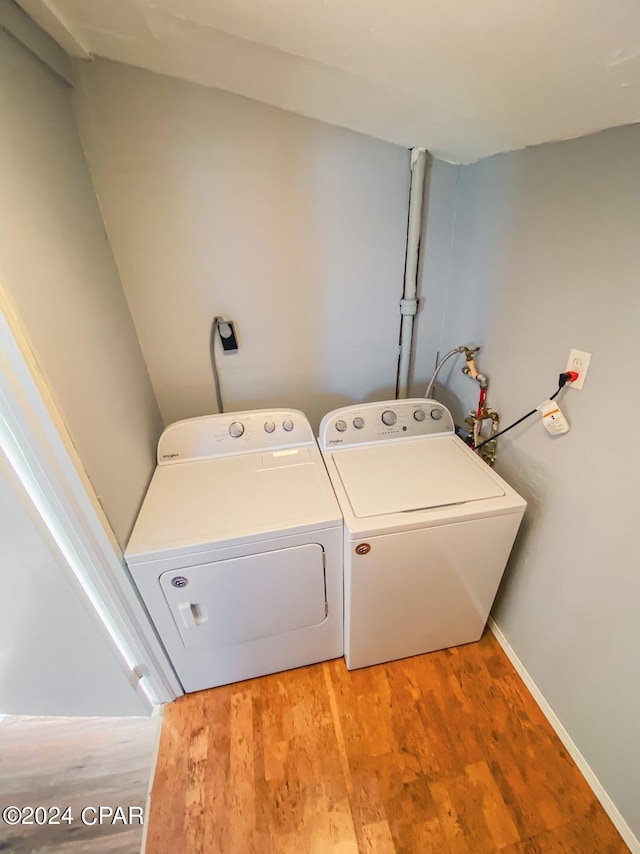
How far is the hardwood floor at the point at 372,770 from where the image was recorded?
1.12 meters

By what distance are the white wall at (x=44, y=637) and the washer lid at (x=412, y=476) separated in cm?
89

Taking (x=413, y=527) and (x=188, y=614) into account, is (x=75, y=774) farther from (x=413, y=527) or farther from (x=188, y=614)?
(x=413, y=527)

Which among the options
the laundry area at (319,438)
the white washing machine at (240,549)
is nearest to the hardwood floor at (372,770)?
the laundry area at (319,438)

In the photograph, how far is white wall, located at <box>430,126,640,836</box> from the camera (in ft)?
3.14

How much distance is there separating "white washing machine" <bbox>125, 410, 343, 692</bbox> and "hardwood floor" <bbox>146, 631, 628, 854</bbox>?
6.0 inches

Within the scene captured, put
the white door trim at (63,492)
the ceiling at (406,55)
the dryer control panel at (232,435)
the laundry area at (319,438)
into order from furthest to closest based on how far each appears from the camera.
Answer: the dryer control panel at (232,435), the laundry area at (319,438), the white door trim at (63,492), the ceiling at (406,55)

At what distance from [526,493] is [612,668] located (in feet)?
1.78

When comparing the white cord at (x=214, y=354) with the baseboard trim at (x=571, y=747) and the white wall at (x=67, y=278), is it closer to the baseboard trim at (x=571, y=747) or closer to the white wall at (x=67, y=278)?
the white wall at (x=67, y=278)

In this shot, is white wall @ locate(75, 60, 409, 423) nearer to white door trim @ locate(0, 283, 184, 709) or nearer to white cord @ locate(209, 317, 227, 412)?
white cord @ locate(209, 317, 227, 412)

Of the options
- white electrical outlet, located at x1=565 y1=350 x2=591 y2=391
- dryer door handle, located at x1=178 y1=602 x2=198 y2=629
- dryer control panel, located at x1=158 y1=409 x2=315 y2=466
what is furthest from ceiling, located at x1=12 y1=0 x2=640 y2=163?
dryer door handle, located at x1=178 y1=602 x2=198 y2=629

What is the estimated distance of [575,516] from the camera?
3.81 ft

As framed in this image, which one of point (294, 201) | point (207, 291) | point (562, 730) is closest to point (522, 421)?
point (562, 730)

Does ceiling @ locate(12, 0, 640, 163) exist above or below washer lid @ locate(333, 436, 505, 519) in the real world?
above

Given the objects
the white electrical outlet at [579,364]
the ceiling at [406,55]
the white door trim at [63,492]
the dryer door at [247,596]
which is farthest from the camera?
the dryer door at [247,596]
